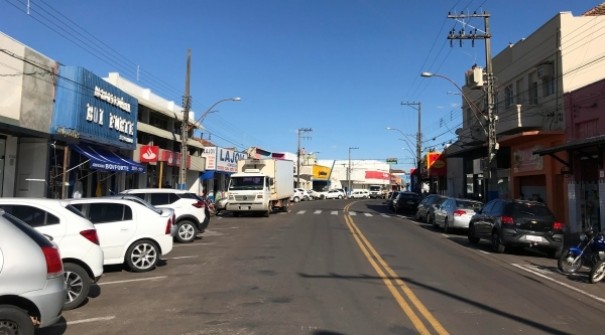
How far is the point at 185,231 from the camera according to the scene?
1794 centimetres

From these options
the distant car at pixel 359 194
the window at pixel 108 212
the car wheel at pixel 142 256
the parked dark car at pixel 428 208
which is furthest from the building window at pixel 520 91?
the distant car at pixel 359 194

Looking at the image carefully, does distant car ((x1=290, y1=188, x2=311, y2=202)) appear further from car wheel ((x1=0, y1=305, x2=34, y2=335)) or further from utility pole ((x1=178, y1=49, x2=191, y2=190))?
car wheel ((x1=0, y1=305, x2=34, y2=335))

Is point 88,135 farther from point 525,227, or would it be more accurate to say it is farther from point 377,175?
point 377,175

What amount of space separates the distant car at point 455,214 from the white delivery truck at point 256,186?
33.9 ft

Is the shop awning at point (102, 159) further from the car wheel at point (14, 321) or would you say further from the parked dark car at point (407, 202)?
the parked dark car at point (407, 202)

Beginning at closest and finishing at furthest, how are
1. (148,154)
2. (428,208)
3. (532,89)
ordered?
(532,89) < (428,208) < (148,154)

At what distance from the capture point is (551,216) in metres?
15.8

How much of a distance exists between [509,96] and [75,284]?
2839 cm

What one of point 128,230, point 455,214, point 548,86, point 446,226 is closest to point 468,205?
point 455,214

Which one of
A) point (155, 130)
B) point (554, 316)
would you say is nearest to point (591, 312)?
point (554, 316)

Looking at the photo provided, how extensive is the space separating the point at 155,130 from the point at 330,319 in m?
28.8

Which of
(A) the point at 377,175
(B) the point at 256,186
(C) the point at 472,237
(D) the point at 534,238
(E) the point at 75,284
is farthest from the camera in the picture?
(A) the point at 377,175

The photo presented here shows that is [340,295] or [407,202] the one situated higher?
[407,202]

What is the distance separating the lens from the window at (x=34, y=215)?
818cm
